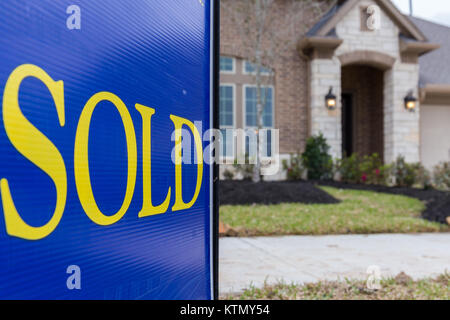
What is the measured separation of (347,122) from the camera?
14.8 m

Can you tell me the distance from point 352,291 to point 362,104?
466 inches

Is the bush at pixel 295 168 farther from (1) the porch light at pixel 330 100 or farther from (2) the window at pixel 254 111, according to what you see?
(1) the porch light at pixel 330 100

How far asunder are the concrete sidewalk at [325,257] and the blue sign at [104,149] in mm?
1832

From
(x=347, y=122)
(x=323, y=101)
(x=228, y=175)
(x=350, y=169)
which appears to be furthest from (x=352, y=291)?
(x=347, y=122)

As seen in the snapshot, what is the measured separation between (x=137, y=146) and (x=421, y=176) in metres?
11.6

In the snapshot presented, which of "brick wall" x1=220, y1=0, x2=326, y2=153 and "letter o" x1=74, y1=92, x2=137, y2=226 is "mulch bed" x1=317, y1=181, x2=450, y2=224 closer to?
"brick wall" x1=220, y1=0, x2=326, y2=153

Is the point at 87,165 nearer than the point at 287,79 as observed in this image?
Yes

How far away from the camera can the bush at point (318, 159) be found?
11992 mm

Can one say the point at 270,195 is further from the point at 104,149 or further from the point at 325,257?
the point at 104,149

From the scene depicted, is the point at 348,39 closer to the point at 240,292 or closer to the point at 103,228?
the point at 240,292

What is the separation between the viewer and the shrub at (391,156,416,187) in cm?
1168

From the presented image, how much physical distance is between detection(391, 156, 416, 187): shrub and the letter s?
1172 centimetres

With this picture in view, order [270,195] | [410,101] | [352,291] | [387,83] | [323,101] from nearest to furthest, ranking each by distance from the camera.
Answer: [352,291]
[270,195]
[323,101]
[410,101]
[387,83]

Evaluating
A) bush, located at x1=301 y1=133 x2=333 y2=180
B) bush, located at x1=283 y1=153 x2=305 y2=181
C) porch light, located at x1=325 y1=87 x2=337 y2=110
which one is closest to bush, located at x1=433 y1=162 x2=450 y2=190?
bush, located at x1=301 y1=133 x2=333 y2=180
